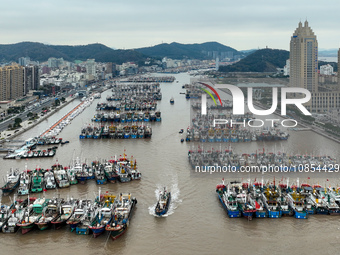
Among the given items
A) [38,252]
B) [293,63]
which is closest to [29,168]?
[38,252]

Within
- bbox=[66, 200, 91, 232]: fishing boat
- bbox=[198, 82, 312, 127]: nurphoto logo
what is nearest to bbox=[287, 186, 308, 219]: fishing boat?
bbox=[66, 200, 91, 232]: fishing boat

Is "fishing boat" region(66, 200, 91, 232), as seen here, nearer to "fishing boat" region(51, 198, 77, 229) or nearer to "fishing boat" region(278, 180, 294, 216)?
"fishing boat" region(51, 198, 77, 229)

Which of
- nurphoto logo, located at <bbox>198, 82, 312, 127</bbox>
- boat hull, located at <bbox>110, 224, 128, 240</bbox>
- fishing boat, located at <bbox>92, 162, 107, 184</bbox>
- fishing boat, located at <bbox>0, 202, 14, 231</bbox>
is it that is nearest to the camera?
boat hull, located at <bbox>110, 224, 128, 240</bbox>

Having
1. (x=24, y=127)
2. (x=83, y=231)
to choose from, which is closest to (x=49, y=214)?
(x=83, y=231)

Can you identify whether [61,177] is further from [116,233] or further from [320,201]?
[320,201]

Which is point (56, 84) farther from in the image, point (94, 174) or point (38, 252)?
point (38, 252)

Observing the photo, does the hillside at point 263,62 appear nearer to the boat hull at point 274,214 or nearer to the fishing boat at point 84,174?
the fishing boat at point 84,174
